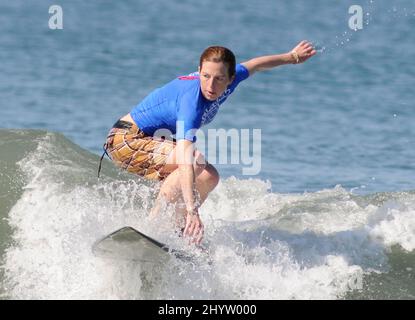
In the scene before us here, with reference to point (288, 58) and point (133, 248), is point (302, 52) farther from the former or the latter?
point (133, 248)

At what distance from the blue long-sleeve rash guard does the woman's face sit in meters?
0.09

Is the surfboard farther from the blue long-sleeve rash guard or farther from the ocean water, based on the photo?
the blue long-sleeve rash guard

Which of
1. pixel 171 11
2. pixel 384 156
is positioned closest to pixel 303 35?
pixel 171 11

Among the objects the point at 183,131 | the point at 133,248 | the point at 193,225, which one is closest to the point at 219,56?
the point at 183,131

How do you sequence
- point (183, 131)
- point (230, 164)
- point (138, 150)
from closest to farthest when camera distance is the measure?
point (183, 131), point (138, 150), point (230, 164)

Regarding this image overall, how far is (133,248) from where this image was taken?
333 inches

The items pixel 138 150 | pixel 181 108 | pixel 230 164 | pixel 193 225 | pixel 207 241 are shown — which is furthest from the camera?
pixel 230 164

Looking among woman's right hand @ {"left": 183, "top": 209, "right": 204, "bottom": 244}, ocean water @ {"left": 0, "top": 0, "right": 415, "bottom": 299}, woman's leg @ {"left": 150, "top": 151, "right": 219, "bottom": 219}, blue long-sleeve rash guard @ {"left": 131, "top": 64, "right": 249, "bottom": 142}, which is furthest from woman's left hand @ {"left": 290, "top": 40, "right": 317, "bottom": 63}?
woman's right hand @ {"left": 183, "top": 209, "right": 204, "bottom": 244}

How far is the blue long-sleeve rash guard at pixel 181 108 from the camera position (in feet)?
27.5

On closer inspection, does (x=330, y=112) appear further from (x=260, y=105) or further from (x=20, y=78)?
(x=20, y=78)

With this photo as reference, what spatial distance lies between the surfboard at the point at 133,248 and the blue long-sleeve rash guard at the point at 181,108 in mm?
827

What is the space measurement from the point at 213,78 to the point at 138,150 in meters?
1.01

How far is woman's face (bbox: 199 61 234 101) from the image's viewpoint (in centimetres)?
841
